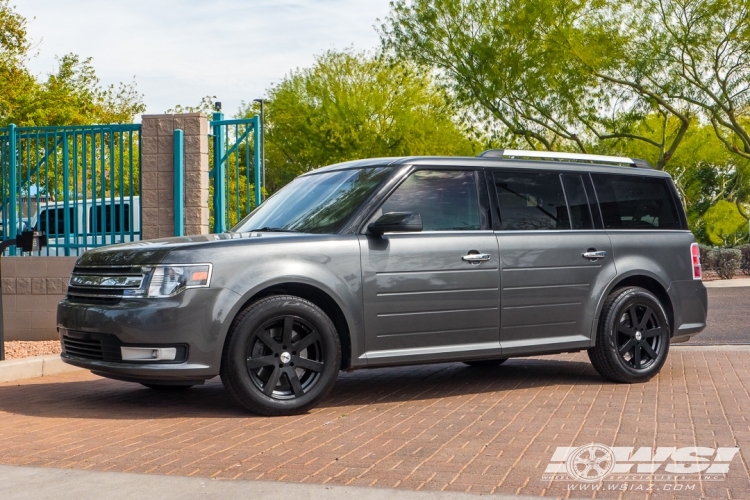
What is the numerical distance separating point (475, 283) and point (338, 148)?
Result: 4078 centimetres

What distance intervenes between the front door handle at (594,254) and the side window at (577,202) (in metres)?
0.25

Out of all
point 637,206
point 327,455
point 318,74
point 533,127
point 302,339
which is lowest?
point 327,455

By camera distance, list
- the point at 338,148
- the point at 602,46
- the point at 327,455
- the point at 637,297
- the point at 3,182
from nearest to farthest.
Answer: the point at 327,455
the point at 637,297
the point at 3,182
the point at 602,46
the point at 338,148

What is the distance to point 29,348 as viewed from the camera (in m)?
12.4

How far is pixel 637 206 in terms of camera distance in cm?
955

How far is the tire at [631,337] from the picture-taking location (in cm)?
898

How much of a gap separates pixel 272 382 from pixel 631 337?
3.53m

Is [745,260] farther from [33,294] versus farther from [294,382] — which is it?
[294,382]

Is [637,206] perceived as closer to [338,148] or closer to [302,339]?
[302,339]

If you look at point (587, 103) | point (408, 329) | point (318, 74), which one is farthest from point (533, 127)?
point (408, 329)

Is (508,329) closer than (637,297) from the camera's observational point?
Yes

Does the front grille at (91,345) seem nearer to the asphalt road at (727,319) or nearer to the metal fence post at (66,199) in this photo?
the metal fence post at (66,199)

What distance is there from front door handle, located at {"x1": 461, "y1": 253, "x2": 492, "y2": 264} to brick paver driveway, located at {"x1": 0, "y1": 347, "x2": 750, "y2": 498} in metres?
1.11

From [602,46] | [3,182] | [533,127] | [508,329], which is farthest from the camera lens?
[533,127]
